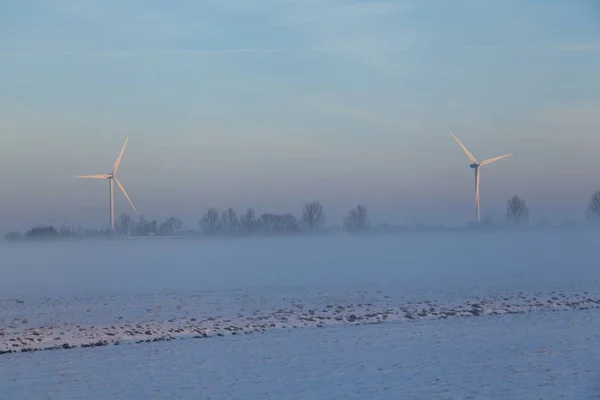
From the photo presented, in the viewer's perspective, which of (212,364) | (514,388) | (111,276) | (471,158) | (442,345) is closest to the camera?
(514,388)

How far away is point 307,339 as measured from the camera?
21.9m

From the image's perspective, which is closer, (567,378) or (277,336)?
(567,378)

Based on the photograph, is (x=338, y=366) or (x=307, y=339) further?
(x=307, y=339)

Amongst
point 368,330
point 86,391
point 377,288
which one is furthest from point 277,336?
point 377,288

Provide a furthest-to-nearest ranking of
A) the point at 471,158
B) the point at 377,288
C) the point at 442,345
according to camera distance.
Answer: the point at 471,158, the point at 377,288, the point at 442,345

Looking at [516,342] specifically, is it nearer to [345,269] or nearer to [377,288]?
[377,288]

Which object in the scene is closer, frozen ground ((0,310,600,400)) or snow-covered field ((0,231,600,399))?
frozen ground ((0,310,600,400))

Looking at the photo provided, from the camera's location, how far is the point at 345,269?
54844 millimetres

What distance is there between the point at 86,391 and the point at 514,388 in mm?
8231

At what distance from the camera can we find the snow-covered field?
51.3 feet

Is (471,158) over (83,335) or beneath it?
over

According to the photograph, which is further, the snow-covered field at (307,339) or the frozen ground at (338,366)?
the snow-covered field at (307,339)

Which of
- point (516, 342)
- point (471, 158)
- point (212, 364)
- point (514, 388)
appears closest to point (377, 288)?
point (516, 342)

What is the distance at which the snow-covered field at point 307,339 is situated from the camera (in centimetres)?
1563
